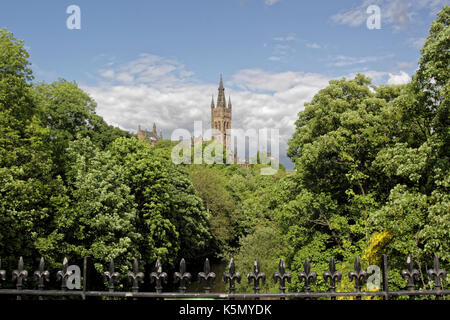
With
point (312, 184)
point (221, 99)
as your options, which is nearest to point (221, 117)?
point (221, 99)

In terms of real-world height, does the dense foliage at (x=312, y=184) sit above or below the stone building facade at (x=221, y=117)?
below

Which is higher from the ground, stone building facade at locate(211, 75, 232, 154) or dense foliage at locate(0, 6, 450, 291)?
stone building facade at locate(211, 75, 232, 154)

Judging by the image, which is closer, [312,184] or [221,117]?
[312,184]

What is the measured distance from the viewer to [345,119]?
2177 centimetres

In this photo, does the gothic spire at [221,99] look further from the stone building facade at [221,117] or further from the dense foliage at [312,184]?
the dense foliage at [312,184]

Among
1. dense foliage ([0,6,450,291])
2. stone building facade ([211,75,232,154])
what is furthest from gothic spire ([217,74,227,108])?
dense foliage ([0,6,450,291])

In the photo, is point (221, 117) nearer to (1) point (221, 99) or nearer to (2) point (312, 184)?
(1) point (221, 99)

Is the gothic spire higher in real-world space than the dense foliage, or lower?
higher

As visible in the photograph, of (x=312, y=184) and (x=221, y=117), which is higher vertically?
(x=221, y=117)

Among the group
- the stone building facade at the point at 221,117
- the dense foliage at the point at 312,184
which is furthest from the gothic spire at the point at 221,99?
the dense foliage at the point at 312,184

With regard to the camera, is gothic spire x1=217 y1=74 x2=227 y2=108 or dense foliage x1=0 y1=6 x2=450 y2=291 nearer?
dense foliage x1=0 y1=6 x2=450 y2=291

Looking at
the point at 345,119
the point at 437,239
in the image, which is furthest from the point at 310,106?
the point at 437,239

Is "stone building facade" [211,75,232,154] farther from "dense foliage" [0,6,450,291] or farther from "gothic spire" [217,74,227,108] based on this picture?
"dense foliage" [0,6,450,291]

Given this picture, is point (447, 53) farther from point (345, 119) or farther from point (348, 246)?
point (348, 246)
